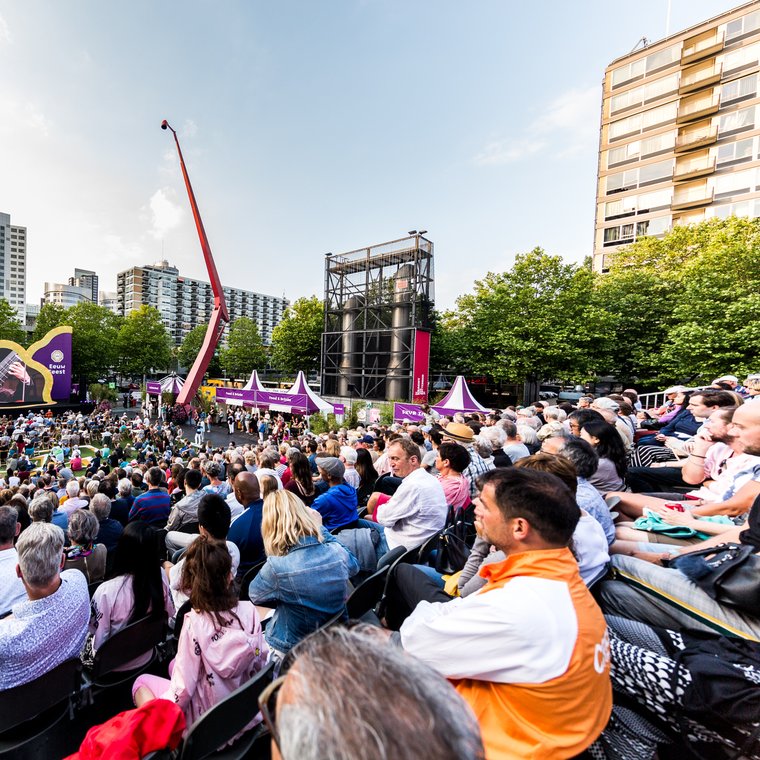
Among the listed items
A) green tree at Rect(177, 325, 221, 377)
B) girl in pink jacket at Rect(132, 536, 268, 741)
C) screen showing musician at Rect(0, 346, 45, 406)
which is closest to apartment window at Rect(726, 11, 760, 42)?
girl in pink jacket at Rect(132, 536, 268, 741)

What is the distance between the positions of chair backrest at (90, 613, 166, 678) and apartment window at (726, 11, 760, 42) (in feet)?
137

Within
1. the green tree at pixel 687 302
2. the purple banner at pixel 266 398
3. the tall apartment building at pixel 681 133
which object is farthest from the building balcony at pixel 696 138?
the purple banner at pixel 266 398

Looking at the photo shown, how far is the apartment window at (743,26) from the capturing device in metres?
24.1

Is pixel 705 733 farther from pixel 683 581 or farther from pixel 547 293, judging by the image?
pixel 547 293

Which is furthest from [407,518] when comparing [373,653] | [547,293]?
[547,293]

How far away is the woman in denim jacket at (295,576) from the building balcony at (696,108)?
38237 mm

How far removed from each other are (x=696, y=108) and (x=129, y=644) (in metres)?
40.1

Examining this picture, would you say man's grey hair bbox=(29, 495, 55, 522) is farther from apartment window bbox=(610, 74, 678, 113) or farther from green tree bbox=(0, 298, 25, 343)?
apartment window bbox=(610, 74, 678, 113)

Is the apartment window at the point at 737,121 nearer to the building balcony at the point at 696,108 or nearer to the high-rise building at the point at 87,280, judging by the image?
the building balcony at the point at 696,108

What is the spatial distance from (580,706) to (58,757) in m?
2.74

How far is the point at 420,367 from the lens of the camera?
21.0 m

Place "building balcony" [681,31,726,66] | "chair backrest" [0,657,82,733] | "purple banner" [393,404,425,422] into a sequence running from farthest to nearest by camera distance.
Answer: "building balcony" [681,31,726,66] → "purple banner" [393,404,425,422] → "chair backrest" [0,657,82,733]

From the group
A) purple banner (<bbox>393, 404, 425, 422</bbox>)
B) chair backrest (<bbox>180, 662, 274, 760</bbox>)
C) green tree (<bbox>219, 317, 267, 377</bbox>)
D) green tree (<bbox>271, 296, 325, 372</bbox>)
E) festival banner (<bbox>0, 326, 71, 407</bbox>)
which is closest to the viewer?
chair backrest (<bbox>180, 662, 274, 760</bbox>)

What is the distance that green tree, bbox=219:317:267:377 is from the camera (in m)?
45.4
